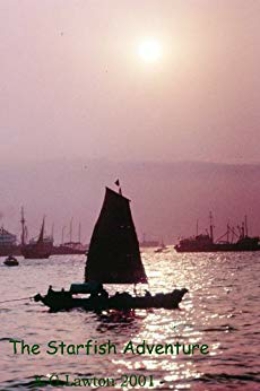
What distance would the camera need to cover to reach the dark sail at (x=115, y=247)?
60.4 m

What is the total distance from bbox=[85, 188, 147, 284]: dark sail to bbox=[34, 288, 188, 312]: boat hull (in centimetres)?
284

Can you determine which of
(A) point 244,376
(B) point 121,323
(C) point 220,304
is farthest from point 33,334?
(C) point 220,304

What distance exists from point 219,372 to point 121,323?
20.7 m

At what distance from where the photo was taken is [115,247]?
200ft

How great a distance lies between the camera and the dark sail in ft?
198

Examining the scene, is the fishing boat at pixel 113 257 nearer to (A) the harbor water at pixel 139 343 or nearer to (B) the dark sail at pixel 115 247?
(B) the dark sail at pixel 115 247

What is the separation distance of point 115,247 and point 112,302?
5.69 meters

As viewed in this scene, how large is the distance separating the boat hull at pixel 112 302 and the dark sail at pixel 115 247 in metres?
2.84

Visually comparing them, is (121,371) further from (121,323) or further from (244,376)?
(121,323)

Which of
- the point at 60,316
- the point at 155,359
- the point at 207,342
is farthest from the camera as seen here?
the point at 60,316

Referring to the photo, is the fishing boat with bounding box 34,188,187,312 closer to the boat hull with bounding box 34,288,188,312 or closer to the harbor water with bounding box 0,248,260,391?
the boat hull with bounding box 34,288,188,312

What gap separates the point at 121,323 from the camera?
5125 centimetres

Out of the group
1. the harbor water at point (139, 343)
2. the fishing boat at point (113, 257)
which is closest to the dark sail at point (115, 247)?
the fishing boat at point (113, 257)

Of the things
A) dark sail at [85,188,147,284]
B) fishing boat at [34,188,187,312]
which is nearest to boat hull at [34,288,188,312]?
fishing boat at [34,188,187,312]
